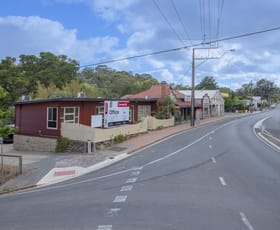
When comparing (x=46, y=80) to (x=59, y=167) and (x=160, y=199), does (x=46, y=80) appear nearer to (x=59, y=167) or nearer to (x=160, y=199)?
(x=59, y=167)

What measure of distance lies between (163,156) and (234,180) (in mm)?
8912

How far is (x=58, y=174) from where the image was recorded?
1852 centimetres

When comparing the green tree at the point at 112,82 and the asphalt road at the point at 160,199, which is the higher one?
the green tree at the point at 112,82

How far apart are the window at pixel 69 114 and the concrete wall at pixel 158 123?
1214 centimetres

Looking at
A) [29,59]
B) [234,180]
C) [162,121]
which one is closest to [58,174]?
[234,180]

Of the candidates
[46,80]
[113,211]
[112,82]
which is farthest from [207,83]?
[113,211]

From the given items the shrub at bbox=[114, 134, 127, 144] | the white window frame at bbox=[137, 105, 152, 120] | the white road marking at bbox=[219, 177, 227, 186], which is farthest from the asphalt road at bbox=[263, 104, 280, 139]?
the white road marking at bbox=[219, 177, 227, 186]

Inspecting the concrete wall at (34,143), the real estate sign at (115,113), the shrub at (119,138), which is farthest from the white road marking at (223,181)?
the real estate sign at (115,113)

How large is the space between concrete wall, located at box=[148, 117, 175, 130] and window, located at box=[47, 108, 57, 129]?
1433cm

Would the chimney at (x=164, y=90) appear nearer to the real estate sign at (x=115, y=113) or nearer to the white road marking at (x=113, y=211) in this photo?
the real estate sign at (x=115, y=113)

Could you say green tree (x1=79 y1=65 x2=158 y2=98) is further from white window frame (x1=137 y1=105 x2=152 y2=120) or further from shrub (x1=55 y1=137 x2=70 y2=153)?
shrub (x1=55 y1=137 x2=70 y2=153)

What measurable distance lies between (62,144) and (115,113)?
6680 mm

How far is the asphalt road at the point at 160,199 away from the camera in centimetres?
897

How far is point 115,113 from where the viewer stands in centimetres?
3425
